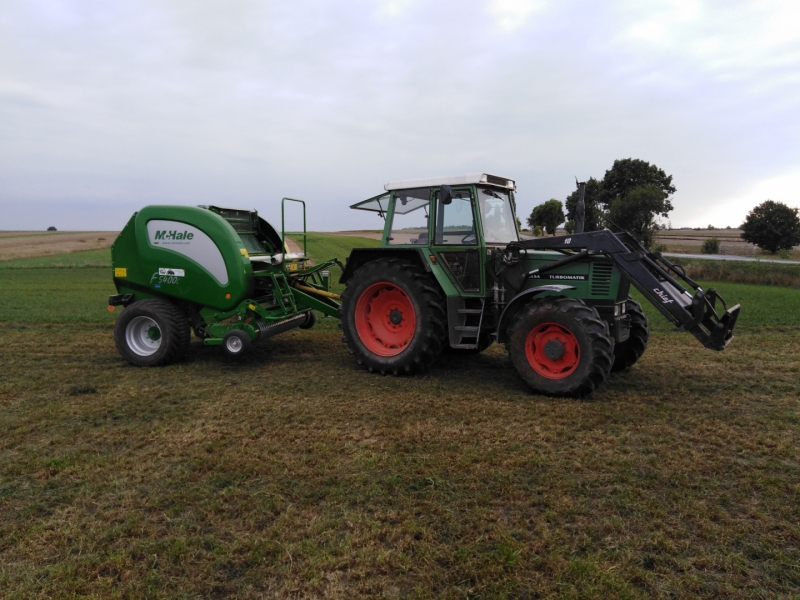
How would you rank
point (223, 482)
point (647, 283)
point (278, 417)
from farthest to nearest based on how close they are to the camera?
point (647, 283) → point (278, 417) → point (223, 482)

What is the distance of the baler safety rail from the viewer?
223 inches

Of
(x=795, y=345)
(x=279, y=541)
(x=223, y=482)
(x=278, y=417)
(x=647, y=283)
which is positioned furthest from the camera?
(x=795, y=345)

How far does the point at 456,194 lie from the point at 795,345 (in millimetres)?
5930

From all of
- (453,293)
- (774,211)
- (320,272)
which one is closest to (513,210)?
(453,293)

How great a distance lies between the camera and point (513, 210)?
285 inches

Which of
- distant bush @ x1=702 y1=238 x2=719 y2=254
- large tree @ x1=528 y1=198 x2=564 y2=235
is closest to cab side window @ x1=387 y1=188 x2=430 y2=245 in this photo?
large tree @ x1=528 y1=198 x2=564 y2=235

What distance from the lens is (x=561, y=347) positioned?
5773 mm

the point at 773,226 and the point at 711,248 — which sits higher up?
the point at 773,226

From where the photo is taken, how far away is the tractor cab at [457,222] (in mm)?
6480

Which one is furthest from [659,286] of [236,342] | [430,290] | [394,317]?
[236,342]

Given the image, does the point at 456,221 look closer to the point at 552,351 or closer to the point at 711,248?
the point at 552,351

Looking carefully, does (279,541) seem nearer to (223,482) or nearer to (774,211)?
(223,482)

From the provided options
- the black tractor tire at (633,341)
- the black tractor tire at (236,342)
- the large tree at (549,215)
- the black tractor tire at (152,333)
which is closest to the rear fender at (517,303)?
the black tractor tire at (633,341)

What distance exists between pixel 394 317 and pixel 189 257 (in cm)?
288
